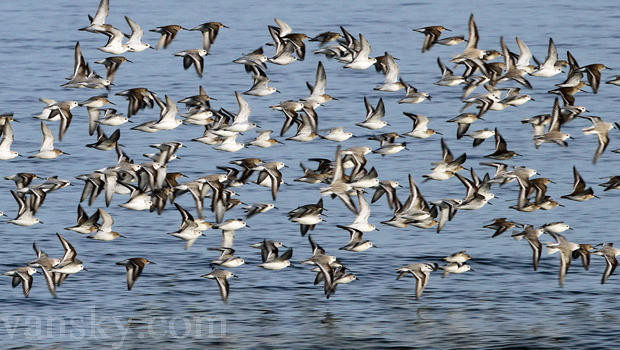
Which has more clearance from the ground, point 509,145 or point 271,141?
point 271,141

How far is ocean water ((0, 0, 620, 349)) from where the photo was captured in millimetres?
28328

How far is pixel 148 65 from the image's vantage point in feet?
190

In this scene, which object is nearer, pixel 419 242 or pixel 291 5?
pixel 419 242

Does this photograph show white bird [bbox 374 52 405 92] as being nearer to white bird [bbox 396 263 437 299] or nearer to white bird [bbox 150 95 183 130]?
white bird [bbox 396 263 437 299]

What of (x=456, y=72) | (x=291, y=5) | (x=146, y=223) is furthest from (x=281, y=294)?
(x=291, y=5)

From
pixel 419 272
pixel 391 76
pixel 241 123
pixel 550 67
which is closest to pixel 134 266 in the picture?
pixel 241 123

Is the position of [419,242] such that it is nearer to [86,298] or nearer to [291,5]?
[86,298]

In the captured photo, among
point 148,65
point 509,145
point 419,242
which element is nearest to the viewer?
point 419,242

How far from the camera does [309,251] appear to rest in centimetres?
3344

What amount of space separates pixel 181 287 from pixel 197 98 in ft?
17.3

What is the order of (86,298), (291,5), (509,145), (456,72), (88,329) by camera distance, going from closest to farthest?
1. (88,329)
2. (86,298)
3. (509,145)
4. (456,72)
5. (291,5)

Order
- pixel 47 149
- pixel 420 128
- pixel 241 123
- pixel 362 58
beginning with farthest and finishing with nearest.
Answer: pixel 420 128 < pixel 362 58 < pixel 47 149 < pixel 241 123

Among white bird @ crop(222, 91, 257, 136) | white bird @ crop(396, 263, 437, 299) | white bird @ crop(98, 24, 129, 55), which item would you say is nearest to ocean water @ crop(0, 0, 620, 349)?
white bird @ crop(396, 263, 437, 299)

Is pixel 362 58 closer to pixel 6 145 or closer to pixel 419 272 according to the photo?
pixel 419 272
